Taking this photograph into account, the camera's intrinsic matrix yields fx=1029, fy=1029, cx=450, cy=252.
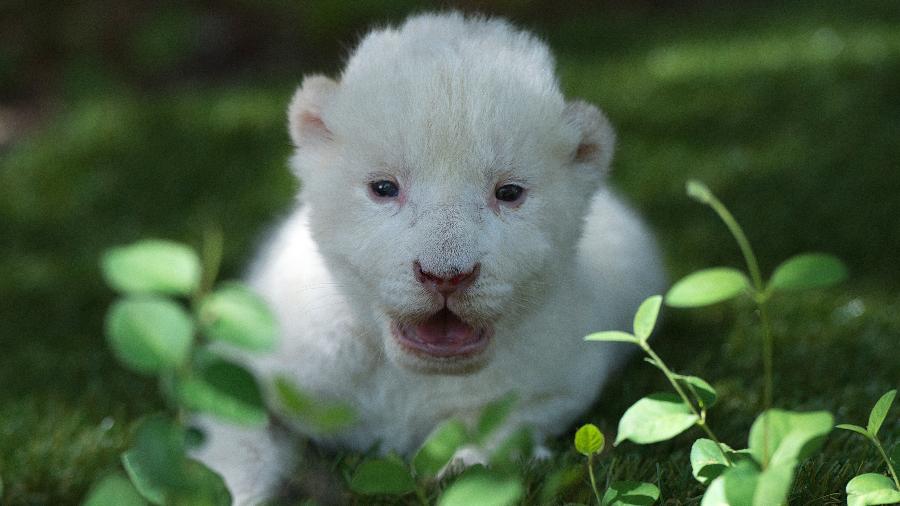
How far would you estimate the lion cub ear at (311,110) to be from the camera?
293cm

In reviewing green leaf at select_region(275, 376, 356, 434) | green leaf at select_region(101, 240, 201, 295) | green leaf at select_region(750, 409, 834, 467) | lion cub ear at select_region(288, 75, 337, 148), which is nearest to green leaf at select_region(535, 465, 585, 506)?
green leaf at select_region(750, 409, 834, 467)

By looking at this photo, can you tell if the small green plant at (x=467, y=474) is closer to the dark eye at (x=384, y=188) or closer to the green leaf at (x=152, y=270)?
the green leaf at (x=152, y=270)

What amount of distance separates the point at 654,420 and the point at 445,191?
0.83 m

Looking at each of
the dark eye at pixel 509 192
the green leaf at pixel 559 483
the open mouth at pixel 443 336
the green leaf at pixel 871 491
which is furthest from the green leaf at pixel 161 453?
the green leaf at pixel 871 491

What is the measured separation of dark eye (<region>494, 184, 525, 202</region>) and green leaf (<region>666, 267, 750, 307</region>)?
0.87m

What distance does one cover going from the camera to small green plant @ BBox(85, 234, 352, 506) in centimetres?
150

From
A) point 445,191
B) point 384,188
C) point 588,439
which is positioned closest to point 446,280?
point 445,191

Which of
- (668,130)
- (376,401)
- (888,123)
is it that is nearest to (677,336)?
(376,401)

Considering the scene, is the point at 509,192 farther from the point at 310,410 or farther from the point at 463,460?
the point at 310,410

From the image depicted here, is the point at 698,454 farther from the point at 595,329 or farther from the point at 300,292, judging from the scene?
the point at 300,292

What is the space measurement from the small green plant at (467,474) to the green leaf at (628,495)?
1.15ft

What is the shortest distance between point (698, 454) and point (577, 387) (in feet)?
3.32

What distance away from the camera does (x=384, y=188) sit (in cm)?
264

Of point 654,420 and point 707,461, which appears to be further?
point 707,461
